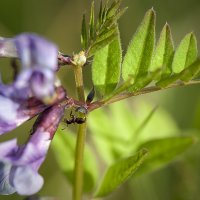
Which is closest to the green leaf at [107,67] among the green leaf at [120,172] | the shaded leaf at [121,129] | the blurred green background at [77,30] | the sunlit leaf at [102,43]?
the sunlit leaf at [102,43]

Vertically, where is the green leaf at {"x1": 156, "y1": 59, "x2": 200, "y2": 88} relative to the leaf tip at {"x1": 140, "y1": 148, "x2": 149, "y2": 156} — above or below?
above

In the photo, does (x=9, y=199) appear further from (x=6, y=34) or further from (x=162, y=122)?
(x=6, y=34)

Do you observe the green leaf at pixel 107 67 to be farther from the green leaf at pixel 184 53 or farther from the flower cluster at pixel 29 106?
the flower cluster at pixel 29 106

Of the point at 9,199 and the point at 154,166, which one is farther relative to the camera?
the point at 9,199

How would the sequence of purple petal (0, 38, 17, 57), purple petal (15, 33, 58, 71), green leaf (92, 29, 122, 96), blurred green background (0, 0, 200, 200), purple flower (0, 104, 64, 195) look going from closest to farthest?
purple petal (15, 33, 58, 71), purple flower (0, 104, 64, 195), purple petal (0, 38, 17, 57), green leaf (92, 29, 122, 96), blurred green background (0, 0, 200, 200)

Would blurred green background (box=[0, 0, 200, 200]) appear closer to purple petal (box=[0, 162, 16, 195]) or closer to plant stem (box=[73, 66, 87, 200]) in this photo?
plant stem (box=[73, 66, 87, 200])

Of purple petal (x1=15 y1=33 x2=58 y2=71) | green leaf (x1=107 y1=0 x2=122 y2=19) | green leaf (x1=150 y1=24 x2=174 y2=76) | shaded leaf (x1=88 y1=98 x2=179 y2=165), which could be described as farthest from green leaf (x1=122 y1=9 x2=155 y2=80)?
shaded leaf (x1=88 y1=98 x2=179 y2=165)

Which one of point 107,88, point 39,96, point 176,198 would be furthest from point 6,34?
point 39,96
